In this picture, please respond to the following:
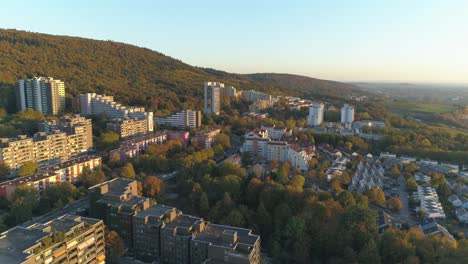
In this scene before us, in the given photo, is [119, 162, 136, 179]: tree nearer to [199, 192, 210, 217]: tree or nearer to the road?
the road

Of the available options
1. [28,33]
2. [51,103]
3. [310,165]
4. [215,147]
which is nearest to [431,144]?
[310,165]

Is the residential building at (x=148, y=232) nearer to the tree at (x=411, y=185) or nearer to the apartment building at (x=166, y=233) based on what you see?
the apartment building at (x=166, y=233)

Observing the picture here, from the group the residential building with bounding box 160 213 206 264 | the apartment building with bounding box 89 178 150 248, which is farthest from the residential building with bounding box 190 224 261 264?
the apartment building with bounding box 89 178 150 248

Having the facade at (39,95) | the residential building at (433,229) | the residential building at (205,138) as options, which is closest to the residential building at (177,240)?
the residential building at (433,229)

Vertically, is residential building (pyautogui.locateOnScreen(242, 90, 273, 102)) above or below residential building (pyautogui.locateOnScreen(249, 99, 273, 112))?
above

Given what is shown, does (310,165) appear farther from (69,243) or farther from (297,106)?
(297,106)
